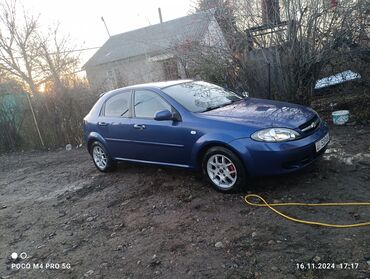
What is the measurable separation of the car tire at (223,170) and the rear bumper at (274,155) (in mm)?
133

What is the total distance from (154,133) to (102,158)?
6.35ft

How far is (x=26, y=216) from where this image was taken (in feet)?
19.2

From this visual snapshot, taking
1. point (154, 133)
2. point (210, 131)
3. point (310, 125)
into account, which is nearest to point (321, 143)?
point (310, 125)

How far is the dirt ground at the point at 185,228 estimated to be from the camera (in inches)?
133

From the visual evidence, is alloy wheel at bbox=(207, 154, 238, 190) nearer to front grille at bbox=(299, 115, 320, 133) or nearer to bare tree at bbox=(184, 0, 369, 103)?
front grille at bbox=(299, 115, 320, 133)

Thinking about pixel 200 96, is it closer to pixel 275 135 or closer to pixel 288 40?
pixel 275 135

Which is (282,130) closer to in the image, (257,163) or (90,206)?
(257,163)

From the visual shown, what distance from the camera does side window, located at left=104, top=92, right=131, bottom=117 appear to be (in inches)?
244

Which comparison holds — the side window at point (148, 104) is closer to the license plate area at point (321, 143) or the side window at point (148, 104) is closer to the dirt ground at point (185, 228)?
the dirt ground at point (185, 228)

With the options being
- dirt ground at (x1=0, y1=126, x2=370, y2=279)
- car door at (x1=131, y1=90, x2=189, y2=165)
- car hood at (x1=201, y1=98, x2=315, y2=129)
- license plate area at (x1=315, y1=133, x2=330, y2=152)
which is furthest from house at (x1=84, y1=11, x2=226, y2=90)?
license plate area at (x1=315, y1=133, x2=330, y2=152)

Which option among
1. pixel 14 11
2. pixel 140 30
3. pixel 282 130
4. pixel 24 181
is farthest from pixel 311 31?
pixel 140 30

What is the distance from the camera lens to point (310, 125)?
4816 mm

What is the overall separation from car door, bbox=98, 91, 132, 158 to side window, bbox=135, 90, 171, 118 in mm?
225

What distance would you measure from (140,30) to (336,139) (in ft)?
85.5
